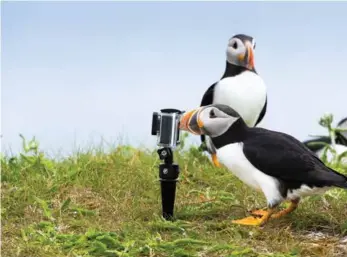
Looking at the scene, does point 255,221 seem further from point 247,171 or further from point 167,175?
point 167,175

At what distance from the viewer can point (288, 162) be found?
14.3ft

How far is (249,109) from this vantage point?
20.4 feet

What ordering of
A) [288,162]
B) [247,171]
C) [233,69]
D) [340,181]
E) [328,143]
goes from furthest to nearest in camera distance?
[328,143]
[233,69]
[247,171]
[288,162]
[340,181]

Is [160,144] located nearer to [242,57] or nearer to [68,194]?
[68,194]

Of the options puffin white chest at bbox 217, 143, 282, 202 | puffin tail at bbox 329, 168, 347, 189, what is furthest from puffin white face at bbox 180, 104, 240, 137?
puffin tail at bbox 329, 168, 347, 189

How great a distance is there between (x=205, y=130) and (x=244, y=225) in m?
0.58

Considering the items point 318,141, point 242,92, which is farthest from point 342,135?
point 242,92

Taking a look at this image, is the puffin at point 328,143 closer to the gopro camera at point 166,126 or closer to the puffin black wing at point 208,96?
the puffin black wing at point 208,96

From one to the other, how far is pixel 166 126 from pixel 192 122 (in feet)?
0.51

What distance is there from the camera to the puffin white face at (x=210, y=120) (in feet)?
15.0

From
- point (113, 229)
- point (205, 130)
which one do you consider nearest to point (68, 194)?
point (113, 229)

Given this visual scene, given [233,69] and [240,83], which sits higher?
[233,69]

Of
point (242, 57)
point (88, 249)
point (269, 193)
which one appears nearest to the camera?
point (88, 249)

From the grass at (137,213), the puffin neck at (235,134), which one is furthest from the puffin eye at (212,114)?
the grass at (137,213)
